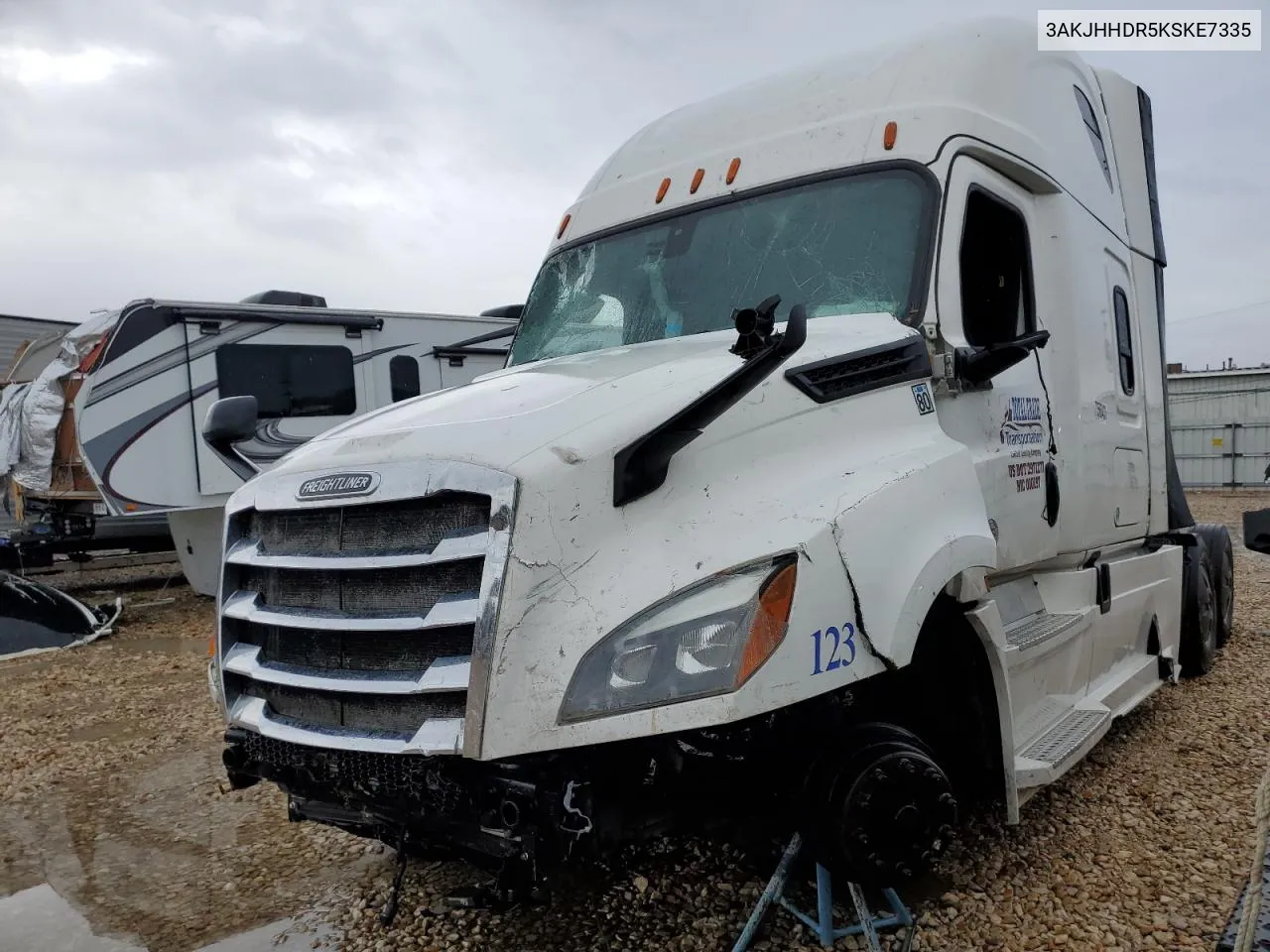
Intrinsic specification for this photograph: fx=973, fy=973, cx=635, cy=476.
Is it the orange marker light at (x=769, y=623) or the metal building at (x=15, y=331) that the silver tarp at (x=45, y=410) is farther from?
the orange marker light at (x=769, y=623)

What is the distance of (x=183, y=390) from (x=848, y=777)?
9.77 metres

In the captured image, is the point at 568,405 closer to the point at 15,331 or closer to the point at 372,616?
the point at 372,616

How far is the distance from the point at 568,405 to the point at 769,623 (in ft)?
2.80

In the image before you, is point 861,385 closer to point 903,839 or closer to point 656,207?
point 903,839

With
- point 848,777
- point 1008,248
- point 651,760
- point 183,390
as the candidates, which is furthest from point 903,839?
point 183,390

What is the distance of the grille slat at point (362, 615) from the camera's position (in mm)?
2467

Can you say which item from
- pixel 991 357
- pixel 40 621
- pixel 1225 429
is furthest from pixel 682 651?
pixel 1225 429

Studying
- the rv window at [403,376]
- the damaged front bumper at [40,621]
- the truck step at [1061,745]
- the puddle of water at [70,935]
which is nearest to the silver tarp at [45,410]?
the damaged front bumper at [40,621]

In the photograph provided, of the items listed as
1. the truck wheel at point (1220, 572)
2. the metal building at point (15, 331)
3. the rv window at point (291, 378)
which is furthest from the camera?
the metal building at point (15, 331)

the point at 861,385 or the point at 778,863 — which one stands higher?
the point at 861,385

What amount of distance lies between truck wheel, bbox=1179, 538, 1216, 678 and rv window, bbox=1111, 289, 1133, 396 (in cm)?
172

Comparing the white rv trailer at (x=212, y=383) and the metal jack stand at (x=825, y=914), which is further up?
the white rv trailer at (x=212, y=383)

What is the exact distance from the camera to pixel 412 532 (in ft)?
8.52

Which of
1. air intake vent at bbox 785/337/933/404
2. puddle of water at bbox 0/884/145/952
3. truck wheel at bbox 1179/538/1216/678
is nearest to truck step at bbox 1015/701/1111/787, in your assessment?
air intake vent at bbox 785/337/933/404
